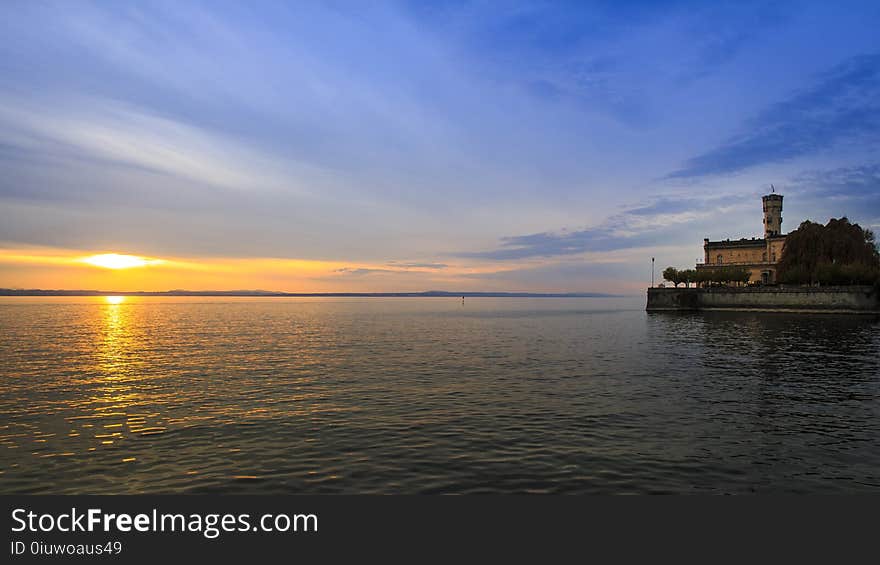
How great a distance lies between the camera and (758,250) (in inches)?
5231

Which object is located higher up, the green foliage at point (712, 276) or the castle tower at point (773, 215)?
the castle tower at point (773, 215)

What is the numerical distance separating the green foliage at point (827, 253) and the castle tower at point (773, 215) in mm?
27720

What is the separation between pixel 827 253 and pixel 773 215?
117ft

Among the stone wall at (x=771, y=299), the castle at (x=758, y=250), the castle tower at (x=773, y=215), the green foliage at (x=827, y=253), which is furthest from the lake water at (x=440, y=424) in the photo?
the castle tower at (x=773, y=215)

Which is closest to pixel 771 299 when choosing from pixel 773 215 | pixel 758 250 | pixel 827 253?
pixel 827 253

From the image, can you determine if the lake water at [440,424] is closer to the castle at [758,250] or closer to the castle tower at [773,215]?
the castle at [758,250]

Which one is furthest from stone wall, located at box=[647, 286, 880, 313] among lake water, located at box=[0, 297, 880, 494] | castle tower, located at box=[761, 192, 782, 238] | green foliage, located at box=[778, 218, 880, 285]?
lake water, located at box=[0, 297, 880, 494]

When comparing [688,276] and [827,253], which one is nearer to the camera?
[827,253]

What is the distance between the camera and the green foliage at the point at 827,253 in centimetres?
9838

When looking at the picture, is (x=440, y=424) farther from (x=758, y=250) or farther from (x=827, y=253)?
(x=758, y=250)

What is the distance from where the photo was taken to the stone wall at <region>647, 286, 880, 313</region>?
93812 millimetres

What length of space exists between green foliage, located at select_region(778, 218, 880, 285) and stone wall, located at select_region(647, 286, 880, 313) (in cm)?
363

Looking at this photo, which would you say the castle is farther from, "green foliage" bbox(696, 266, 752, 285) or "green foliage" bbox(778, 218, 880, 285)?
"green foliage" bbox(778, 218, 880, 285)

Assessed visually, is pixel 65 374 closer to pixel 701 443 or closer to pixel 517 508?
pixel 517 508
